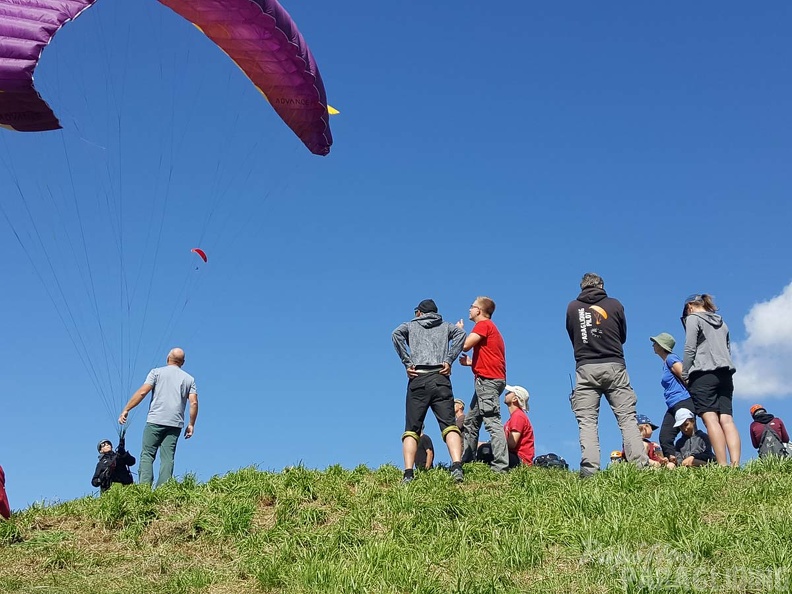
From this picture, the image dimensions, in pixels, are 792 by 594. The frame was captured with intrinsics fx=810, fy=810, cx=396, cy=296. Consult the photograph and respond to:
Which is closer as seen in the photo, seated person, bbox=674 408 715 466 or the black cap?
the black cap

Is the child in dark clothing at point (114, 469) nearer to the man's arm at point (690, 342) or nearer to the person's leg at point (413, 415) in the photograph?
the person's leg at point (413, 415)

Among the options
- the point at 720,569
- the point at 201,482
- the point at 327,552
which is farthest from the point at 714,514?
the point at 201,482

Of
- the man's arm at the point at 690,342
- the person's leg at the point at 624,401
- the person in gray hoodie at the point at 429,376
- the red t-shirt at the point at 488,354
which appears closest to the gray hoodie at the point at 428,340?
the person in gray hoodie at the point at 429,376

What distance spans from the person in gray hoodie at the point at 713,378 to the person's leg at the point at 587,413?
1.35 meters

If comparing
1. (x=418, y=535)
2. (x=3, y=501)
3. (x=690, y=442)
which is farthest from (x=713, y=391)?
(x=3, y=501)

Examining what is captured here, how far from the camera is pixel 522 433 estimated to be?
11992 mm

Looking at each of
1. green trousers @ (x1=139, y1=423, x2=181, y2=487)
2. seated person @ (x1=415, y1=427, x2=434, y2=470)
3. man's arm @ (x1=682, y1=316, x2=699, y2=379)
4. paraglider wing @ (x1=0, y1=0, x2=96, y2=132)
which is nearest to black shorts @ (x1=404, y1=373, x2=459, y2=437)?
seated person @ (x1=415, y1=427, x2=434, y2=470)

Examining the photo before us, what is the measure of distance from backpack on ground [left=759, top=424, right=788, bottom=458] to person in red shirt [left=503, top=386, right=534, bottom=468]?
11.0ft

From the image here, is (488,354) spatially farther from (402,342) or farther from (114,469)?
(114,469)

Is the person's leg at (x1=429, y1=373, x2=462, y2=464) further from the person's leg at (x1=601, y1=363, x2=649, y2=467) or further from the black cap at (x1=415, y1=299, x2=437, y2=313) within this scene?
the person's leg at (x1=601, y1=363, x2=649, y2=467)

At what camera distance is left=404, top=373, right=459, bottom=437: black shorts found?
10.2m

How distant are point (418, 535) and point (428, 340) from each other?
3057mm

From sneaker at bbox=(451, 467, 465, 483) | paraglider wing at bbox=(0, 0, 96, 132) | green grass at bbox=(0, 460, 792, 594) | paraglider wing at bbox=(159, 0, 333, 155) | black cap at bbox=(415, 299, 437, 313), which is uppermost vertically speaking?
paraglider wing at bbox=(159, 0, 333, 155)

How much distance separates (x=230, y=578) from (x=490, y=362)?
4692 mm
